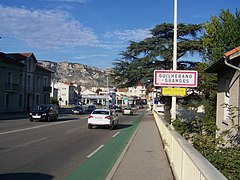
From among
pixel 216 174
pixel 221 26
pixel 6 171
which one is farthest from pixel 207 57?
pixel 216 174

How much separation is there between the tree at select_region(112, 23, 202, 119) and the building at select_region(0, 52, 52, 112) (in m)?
17.4

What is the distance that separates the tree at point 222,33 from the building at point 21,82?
34.7 metres

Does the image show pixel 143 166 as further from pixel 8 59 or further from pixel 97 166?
pixel 8 59

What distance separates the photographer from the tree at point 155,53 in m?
36.4

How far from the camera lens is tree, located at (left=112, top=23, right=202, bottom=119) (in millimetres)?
36375

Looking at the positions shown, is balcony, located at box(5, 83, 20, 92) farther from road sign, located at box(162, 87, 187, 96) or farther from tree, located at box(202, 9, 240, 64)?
road sign, located at box(162, 87, 187, 96)

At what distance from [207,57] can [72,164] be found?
47.2 ft

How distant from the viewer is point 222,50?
1839cm

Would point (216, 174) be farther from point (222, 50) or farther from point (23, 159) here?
point (222, 50)

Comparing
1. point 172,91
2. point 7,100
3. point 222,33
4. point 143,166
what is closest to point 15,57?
point 7,100

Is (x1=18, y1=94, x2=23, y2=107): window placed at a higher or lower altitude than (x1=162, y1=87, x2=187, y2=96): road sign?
lower

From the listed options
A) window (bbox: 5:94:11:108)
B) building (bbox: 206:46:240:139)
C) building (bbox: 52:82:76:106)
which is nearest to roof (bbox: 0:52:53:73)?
window (bbox: 5:94:11:108)

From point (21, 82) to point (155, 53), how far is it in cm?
2603

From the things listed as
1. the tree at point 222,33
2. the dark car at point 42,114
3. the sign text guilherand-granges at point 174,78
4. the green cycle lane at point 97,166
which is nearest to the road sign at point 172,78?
the sign text guilherand-granges at point 174,78
